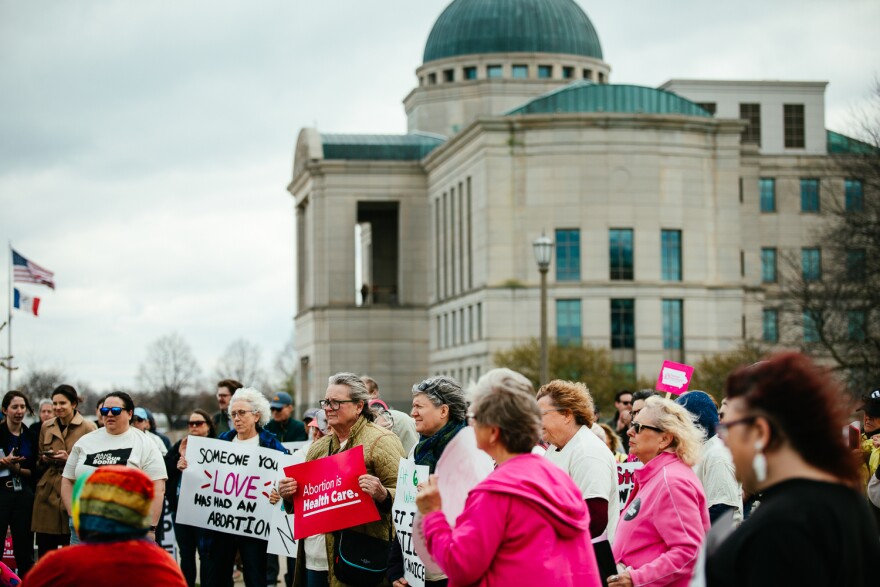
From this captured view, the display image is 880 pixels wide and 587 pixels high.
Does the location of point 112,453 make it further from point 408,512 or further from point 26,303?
point 26,303

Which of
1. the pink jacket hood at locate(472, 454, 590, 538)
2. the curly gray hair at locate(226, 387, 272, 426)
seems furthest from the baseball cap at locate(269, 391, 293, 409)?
the pink jacket hood at locate(472, 454, 590, 538)

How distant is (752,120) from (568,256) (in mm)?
20867

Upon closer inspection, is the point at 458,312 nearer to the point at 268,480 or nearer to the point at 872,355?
the point at 872,355

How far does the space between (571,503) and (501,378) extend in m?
0.64

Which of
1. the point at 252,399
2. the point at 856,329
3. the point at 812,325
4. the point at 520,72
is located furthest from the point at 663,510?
the point at 520,72

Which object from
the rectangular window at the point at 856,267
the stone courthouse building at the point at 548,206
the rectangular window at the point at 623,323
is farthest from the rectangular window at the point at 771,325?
the rectangular window at the point at 856,267

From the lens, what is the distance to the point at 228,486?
12984 millimetres

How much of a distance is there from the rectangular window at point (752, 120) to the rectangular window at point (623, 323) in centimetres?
1910

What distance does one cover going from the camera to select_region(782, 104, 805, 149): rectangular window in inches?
3615

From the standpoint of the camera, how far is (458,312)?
86312mm

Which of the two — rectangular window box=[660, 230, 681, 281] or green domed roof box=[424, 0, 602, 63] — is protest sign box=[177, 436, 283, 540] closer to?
rectangular window box=[660, 230, 681, 281]

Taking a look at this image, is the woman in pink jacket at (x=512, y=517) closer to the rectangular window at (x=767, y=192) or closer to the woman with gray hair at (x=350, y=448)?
the woman with gray hair at (x=350, y=448)

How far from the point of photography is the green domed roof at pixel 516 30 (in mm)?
101688

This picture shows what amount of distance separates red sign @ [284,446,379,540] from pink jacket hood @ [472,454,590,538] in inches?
141
